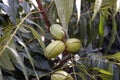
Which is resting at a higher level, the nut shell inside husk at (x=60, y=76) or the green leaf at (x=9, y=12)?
the green leaf at (x=9, y=12)

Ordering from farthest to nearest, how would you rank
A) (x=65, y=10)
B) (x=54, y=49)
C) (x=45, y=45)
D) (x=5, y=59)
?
(x=45, y=45) < (x=54, y=49) < (x=5, y=59) < (x=65, y=10)

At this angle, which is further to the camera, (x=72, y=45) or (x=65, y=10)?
(x=72, y=45)

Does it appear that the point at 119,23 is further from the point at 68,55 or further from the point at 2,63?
the point at 2,63

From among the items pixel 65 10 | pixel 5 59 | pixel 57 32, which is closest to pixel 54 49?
pixel 57 32

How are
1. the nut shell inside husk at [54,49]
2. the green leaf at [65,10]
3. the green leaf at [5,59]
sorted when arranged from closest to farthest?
the green leaf at [65,10], the green leaf at [5,59], the nut shell inside husk at [54,49]

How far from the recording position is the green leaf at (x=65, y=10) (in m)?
0.39

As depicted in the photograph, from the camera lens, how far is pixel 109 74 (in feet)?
2.21

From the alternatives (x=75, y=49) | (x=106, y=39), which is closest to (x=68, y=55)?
(x=75, y=49)

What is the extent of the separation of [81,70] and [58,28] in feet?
0.38

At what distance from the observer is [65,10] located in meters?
0.39

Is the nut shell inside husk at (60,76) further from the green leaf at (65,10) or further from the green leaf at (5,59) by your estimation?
the green leaf at (65,10)

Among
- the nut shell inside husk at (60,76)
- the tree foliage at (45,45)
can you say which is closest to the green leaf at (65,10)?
the tree foliage at (45,45)

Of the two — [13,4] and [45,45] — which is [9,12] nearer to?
[13,4]

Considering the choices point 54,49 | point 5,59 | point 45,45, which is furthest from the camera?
point 45,45
